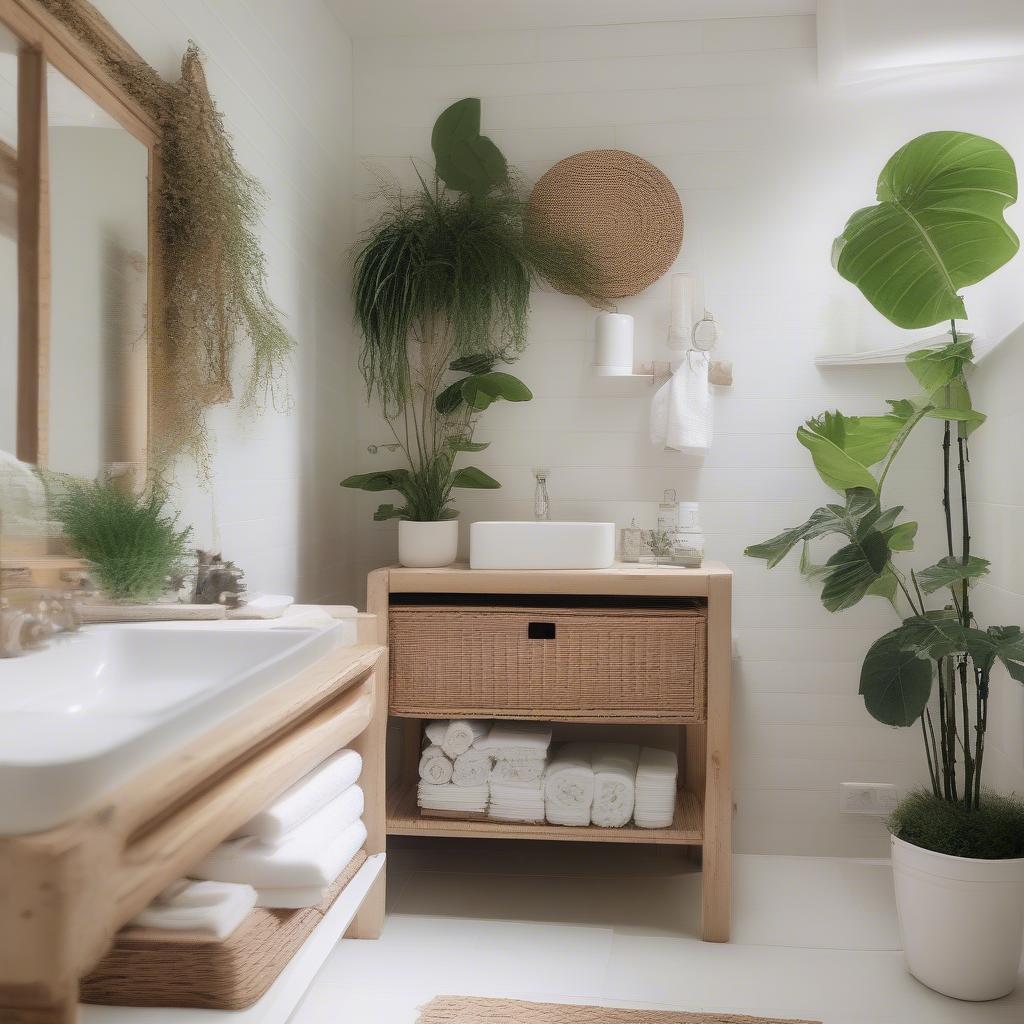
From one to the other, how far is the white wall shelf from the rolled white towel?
0.82 metres

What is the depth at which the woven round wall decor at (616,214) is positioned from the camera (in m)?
2.94

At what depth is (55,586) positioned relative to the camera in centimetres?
154

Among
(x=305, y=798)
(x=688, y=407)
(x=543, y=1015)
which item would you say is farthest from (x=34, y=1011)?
(x=688, y=407)

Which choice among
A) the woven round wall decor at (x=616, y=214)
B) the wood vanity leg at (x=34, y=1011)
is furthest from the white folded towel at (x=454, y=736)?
the wood vanity leg at (x=34, y=1011)

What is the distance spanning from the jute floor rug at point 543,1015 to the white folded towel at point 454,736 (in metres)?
0.59

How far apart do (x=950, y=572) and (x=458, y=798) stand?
1.26m

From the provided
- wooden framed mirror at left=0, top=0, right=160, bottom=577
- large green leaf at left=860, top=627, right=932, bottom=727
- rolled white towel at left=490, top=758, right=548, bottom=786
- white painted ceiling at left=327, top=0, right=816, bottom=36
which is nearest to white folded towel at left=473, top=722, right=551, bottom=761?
rolled white towel at left=490, top=758, right=548, bottom=786

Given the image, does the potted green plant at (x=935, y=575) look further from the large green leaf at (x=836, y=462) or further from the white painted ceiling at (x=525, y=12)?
the white painted ceiling at (x=525, y=12)

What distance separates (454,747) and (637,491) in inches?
38.1

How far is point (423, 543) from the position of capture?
264cm

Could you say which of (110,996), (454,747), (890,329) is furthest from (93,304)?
(890,329)

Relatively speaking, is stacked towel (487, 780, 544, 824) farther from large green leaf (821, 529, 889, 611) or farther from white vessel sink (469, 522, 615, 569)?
large green leaf (821, 529, 889, 611)

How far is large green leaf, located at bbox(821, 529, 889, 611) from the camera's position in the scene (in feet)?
6.98

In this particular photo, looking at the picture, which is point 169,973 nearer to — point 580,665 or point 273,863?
point 273,863
